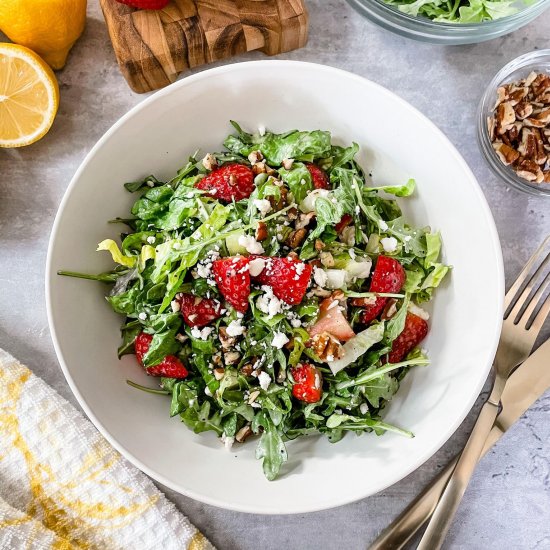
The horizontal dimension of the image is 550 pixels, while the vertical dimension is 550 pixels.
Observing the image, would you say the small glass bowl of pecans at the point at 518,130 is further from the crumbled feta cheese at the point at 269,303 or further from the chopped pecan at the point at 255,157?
the crumbled feta cheese at the point at 269,303

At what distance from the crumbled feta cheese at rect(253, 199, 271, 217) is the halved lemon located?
76cm

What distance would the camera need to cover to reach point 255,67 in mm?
1689

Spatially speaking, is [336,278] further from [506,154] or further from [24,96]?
[24,96]

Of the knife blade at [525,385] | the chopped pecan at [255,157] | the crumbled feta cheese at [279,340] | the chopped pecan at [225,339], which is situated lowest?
the knife blade at [525,385]

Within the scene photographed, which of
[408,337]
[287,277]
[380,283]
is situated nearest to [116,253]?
[287,277]

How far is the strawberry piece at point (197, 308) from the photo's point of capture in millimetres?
1636

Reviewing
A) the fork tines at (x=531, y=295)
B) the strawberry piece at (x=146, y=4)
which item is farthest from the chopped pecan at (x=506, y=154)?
the strawberry piece at (x=146, y=4)

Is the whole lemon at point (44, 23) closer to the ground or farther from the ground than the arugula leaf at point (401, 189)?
farther from the ground

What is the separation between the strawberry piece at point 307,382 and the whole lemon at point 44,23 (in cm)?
118

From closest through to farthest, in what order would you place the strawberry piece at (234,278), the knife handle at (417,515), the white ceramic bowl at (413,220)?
the strawberry piece at (234,278), the white ceramic bowl at (413,220), the knife handle at (417,515)

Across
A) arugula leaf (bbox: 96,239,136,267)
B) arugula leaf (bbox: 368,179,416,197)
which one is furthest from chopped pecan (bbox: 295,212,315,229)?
arugula leaf (bbox: 96,239,136,267)

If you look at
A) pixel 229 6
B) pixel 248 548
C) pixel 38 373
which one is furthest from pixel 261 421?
pixel 229 6

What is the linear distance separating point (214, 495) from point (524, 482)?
105 cm

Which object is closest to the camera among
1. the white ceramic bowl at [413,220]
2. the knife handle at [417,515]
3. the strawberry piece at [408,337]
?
the white ceramic bowl at [413,220]
